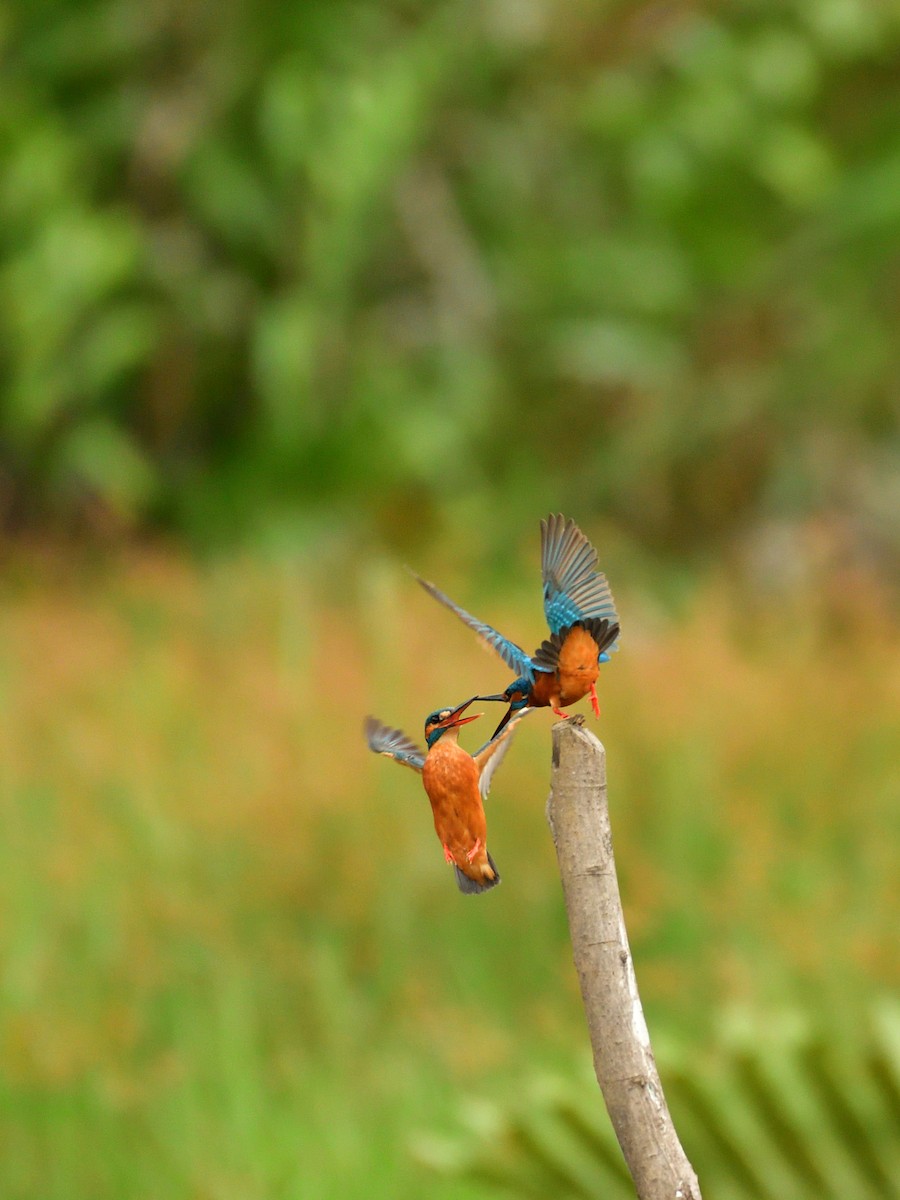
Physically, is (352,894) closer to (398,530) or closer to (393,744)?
(393,744)

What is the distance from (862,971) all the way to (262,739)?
1719 millimetres

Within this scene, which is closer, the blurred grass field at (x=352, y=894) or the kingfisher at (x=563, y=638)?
the kingfisher at (x=563, y=638)

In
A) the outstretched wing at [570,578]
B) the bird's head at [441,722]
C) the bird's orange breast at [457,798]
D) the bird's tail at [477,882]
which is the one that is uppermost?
the outstretched wing at [570,578]

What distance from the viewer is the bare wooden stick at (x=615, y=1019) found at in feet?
1.51

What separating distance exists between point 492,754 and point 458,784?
2 centimetres

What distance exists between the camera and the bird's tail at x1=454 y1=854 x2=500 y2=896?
46cm

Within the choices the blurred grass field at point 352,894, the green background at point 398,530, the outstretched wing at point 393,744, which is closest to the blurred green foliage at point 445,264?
the green background at point 398,530

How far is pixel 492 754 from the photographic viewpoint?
0.47 metres

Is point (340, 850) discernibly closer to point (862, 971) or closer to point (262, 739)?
point (262, 739)

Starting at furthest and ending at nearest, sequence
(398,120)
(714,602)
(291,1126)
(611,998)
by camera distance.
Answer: (398,120) → (714,602) → (291,1126) → (611,998)

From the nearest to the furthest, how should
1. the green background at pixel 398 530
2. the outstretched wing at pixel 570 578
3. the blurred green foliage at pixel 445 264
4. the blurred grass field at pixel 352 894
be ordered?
the outstretched wing at pixel 570 578, the blurred grass field at pixel 352 894, the green background at pixel 398 530, the blurred green foliage at pixel 445 264

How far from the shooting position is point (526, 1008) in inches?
119

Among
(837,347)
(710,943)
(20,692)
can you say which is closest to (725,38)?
(837,347)

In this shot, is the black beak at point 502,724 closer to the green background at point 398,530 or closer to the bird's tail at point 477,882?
the bird's tail at point 477,882
